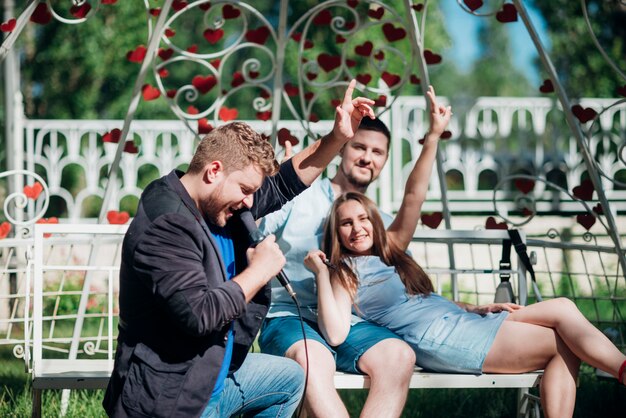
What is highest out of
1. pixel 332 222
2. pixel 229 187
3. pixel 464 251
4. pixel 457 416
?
pixel 229 187

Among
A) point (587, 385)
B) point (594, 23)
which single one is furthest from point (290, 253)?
point (594, 23)

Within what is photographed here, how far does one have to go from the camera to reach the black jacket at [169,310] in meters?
2.31

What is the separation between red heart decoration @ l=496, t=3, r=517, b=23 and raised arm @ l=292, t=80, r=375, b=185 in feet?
5.00

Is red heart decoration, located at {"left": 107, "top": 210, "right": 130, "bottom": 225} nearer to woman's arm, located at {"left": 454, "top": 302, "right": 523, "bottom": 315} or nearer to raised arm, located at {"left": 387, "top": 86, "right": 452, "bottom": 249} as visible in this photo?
raised arm, located at {"left": 387, "top": 86, "right": 452, "bottom": 249}

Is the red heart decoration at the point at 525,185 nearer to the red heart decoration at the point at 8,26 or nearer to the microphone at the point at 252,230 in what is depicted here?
the microphone at the point at 252,230

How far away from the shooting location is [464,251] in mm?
8688

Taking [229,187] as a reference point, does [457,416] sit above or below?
below

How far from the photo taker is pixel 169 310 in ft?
7.55

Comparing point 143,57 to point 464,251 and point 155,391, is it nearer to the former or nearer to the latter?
point 155,391

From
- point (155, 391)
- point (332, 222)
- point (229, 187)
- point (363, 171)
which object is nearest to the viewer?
point (155, 391)

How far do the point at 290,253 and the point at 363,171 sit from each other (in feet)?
1.54

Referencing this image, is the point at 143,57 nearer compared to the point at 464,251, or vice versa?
the point at 143,57

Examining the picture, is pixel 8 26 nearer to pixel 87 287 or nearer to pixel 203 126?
pixel 203 126

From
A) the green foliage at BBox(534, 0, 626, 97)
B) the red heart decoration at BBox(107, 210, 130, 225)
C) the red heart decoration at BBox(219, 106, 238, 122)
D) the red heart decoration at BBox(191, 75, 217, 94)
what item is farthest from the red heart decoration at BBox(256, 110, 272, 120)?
the green foliage at BBox(534, 0, 626, 97)
